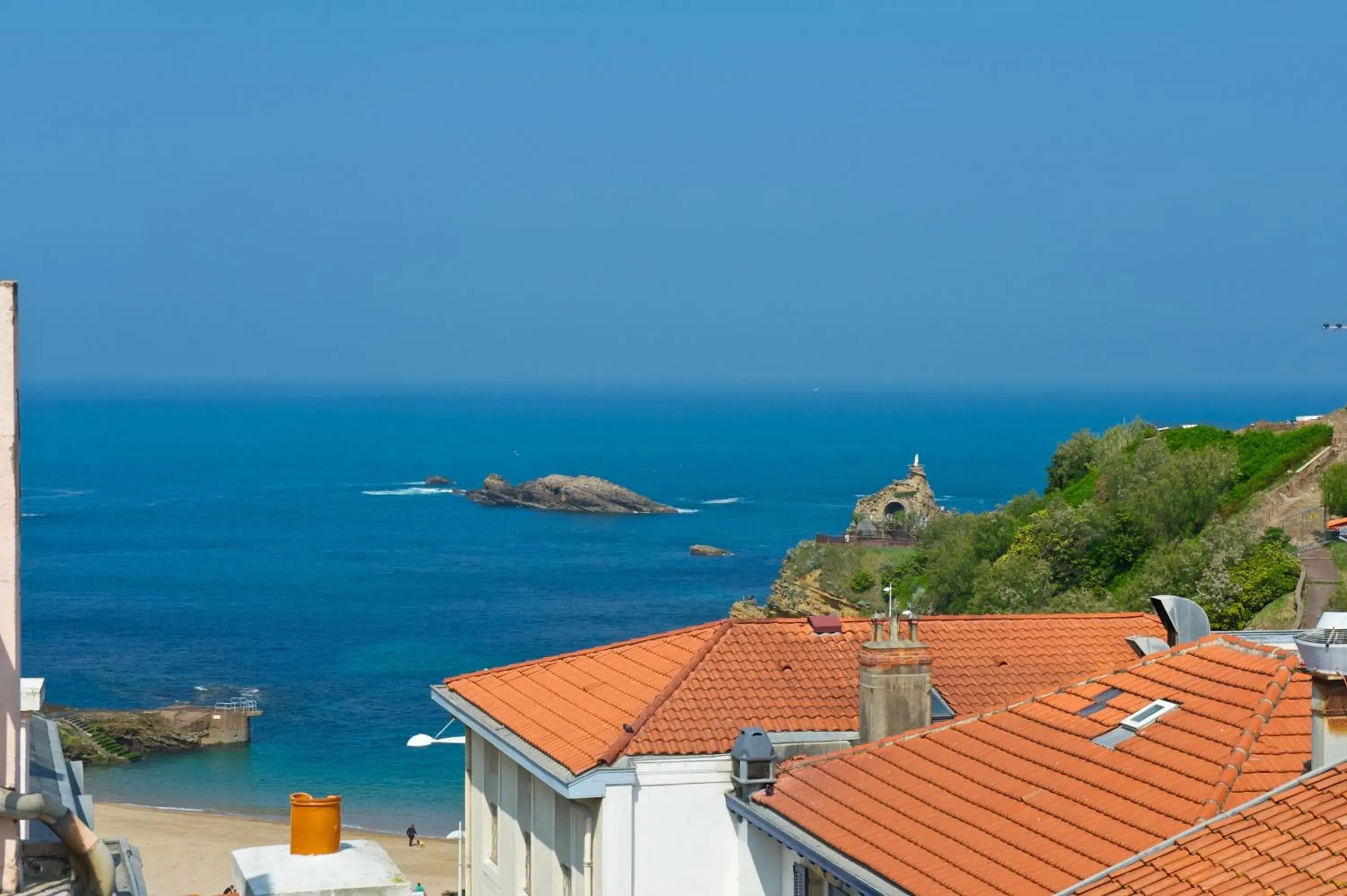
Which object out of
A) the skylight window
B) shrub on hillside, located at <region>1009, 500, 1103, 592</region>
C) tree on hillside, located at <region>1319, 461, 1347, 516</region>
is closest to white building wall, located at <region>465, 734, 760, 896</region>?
the skylight window

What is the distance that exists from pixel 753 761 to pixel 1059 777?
2.92 metres

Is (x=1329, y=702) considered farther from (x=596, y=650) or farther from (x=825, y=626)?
(x=596, y=650)

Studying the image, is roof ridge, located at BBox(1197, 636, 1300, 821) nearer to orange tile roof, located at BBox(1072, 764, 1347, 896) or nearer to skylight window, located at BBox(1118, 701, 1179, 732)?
orange tile roof, located at BBox(1072, 764, 1347, 896)

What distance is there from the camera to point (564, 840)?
17.1 m

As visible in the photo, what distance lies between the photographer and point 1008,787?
1401 cm

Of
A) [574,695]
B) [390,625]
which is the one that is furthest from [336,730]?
[574,695]

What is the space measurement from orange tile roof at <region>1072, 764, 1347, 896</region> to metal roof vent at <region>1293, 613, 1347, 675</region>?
640 mm

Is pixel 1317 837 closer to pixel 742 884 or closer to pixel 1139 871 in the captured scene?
pixel 1139 871

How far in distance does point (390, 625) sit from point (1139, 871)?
88.6 meters

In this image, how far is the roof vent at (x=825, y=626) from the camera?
18.4 meters

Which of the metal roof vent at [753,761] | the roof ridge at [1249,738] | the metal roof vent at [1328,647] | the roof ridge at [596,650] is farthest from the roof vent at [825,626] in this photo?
the metal roof vent at [1328,647]

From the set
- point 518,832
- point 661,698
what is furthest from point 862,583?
point 661,698

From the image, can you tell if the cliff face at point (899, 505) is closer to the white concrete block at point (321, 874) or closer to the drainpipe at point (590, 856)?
the drainpipe at point (590, 856)

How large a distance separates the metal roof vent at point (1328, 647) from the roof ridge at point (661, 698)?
604cm
